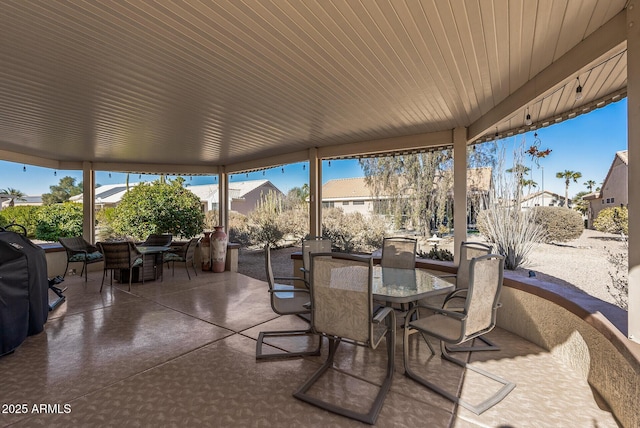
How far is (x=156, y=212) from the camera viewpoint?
28.1 ft

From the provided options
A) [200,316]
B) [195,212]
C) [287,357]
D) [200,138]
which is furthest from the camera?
[195,212]

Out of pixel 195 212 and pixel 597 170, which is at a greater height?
pixel 597 170

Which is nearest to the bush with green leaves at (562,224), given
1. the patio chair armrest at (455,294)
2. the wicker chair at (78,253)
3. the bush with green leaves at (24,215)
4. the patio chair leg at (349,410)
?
the patio chair armrest at (455,294)

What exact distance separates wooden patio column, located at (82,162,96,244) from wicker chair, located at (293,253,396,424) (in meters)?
7.97

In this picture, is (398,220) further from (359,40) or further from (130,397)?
(130,397)

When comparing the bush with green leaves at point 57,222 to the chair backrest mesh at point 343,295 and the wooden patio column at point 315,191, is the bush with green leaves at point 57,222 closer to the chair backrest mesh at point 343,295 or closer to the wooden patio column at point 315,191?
the wooden patio column at point 315,191

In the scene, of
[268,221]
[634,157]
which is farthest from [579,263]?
[268,221]

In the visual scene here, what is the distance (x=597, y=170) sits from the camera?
4762 mm

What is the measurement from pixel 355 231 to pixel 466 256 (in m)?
6.45

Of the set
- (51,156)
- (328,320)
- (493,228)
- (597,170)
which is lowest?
(328,320)

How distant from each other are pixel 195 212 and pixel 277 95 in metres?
6.52

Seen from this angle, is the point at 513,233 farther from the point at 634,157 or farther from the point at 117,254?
the point at 117,254

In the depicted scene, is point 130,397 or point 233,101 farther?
point 233,101

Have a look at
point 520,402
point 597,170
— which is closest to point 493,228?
point 597,170
